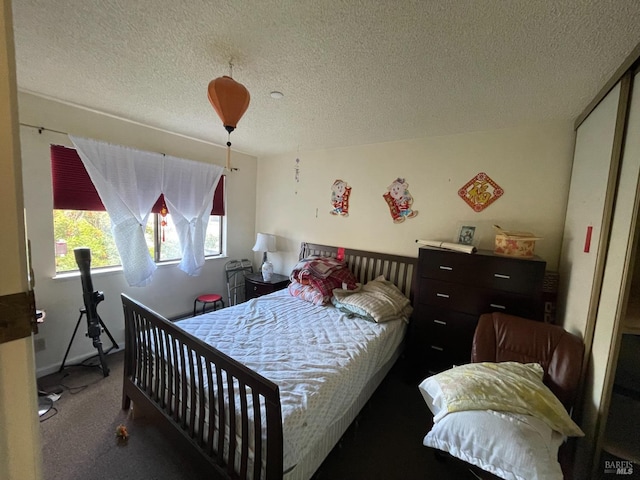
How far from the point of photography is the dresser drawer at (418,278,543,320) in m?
1.93

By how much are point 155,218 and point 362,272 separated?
2566mm

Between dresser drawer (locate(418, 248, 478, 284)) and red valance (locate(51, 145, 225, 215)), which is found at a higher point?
red valance (locate(51, 145, 225, 215))

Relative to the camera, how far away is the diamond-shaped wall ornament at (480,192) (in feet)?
7.93

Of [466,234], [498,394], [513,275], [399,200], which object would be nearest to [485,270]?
[513,275]

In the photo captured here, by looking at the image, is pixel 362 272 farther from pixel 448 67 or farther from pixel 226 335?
pixel 448 67

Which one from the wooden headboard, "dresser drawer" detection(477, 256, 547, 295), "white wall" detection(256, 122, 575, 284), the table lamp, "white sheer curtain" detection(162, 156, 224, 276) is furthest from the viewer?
the table lamp

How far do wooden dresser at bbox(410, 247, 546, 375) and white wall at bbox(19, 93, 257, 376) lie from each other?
106 inches

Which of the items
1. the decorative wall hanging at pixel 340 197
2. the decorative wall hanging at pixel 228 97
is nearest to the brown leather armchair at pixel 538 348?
the decorative wall hanging at pixel 340 197

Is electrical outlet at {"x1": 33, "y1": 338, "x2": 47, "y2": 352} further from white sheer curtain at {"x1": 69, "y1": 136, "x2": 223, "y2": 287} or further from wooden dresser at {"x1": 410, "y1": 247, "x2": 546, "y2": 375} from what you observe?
wooden dresser at {"x1": 410, "y1": 247, "x2": 546, "y2": 375}

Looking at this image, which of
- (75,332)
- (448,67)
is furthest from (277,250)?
(448,67)

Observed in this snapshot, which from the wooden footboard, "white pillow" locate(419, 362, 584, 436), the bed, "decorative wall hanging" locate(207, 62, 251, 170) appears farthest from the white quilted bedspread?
"decorative wall hanging" locate(207, 62, 251, 170)

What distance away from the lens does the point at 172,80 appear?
5.79 ft

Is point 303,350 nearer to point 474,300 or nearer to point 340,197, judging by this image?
point 474,300

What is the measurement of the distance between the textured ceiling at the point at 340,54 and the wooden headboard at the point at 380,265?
144cm
